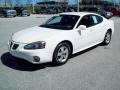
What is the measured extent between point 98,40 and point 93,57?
1.12 metres

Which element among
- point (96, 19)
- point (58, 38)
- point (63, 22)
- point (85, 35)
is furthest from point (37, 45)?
point (96, 19)

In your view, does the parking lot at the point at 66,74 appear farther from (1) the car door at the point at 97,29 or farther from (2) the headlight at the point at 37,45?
(1) the car door at the point at 97,29

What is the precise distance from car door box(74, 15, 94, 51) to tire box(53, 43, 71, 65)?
0.50 metres

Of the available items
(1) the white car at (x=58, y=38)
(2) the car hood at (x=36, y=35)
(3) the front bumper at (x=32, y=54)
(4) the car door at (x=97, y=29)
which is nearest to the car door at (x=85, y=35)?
(1) the white car at (x=58, y=38)

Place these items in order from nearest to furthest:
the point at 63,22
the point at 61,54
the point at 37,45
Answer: the point at 37,45
the point at 61,54
the point at 63,22

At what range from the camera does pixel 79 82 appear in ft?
15.4

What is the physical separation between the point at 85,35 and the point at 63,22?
0.87 metres

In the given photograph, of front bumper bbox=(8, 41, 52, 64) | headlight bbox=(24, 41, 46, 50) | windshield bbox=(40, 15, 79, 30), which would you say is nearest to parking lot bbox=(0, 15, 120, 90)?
front bumper bbox=(8, 41, 52, 64)

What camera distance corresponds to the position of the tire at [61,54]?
568 centimetres

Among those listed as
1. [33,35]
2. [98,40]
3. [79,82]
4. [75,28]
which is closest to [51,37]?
[33,35]

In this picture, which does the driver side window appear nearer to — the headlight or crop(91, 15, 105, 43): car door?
crop(91, 15, 105, 43): car door

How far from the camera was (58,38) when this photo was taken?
567 centimetres

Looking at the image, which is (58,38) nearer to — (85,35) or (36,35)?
(36,35)

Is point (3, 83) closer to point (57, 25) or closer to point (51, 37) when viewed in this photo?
point (51, 37)
